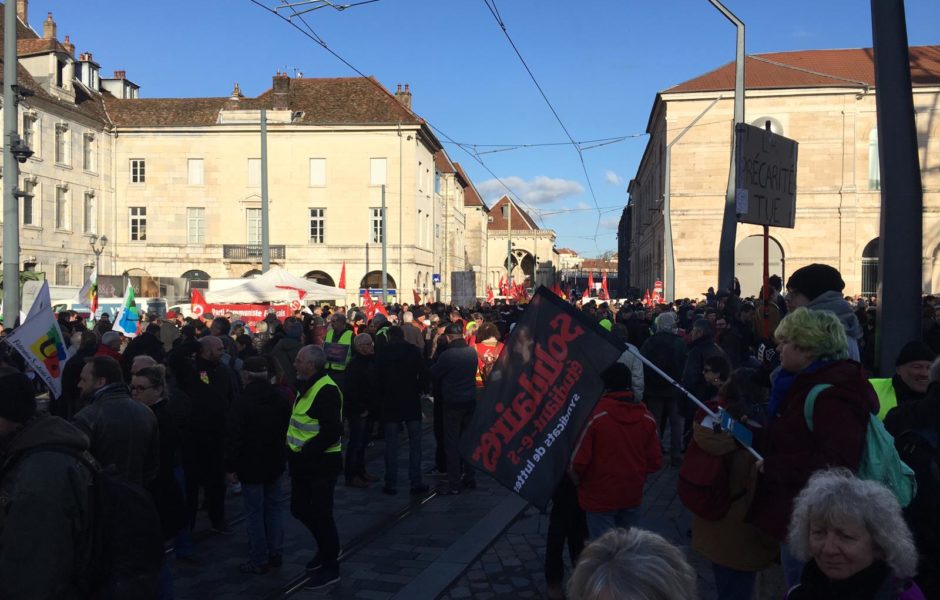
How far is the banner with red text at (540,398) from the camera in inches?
171

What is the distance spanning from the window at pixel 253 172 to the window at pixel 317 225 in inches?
145

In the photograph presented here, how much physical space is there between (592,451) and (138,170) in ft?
160

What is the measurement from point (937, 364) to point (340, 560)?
16.4 ft

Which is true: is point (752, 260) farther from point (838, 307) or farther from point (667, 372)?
point (838, 307)

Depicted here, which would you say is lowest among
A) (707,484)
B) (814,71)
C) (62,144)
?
(707,484)

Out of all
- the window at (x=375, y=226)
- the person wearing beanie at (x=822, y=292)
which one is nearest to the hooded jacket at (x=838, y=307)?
the person wearing beanie at (x=822, y=292)

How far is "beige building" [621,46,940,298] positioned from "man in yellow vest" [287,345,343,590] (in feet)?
130

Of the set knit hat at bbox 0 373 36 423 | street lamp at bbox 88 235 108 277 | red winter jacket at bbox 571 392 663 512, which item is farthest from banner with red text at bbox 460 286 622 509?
street lamp at bbox 88 235 108 277

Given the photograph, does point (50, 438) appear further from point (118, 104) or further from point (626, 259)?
point (626, 259)

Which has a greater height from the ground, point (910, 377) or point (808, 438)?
point (910, 377)

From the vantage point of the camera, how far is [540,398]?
4.42 m

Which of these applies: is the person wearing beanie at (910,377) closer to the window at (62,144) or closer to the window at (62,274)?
the window at (62,274)

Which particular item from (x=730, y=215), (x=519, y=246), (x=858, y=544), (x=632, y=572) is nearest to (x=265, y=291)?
(x=730, y=215)

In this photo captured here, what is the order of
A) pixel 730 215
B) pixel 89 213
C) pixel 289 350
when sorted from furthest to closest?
pixel 89 213 < pixel 730 215 < pixel 289 350
